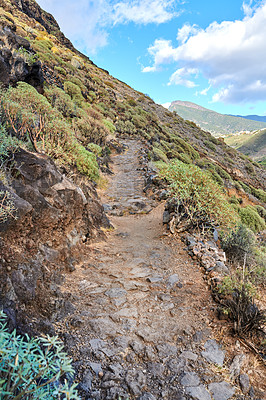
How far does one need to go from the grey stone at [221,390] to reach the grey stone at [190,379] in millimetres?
153

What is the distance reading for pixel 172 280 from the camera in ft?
15.4

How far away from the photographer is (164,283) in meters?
4.59

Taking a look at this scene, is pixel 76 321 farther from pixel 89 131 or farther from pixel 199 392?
pixel 89 131

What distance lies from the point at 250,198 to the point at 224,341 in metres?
18.9

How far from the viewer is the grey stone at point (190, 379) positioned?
2.59m

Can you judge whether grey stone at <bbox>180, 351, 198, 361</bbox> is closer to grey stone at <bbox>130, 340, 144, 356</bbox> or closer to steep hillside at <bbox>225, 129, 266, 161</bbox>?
grey stone at <bbox>130, 340, 144, 356</bbox>

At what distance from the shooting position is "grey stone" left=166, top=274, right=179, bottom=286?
4.58 m

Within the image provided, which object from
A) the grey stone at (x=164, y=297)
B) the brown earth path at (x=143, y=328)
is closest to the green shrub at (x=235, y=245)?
the brown earth path at (x=143, y=328)

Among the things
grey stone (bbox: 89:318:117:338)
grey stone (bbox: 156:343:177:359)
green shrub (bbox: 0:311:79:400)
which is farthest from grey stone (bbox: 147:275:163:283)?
green shrub (bbox: 0:311:79:400)

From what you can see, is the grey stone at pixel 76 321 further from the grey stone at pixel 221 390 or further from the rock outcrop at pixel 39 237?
the grey stone at pixel 221 390

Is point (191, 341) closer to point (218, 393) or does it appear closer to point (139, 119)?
point (218, 393)

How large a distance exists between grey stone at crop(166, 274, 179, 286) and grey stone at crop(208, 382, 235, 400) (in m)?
2.01

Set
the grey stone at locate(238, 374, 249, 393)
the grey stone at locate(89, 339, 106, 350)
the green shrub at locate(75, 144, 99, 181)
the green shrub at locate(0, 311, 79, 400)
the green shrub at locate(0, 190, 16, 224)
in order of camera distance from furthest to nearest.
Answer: the green shrub at locate(75, 144, 99, 181), the green shrub at locate(0, 190, 16, 224), the grey stone at locate(89, 339, 106, 350), the grey stone at locate(238, 374, 249, 393), the green shrub at locate(0, 311, 79, 400)

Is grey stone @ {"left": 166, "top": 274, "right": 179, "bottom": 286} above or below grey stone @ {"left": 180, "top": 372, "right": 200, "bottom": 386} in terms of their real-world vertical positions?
above
